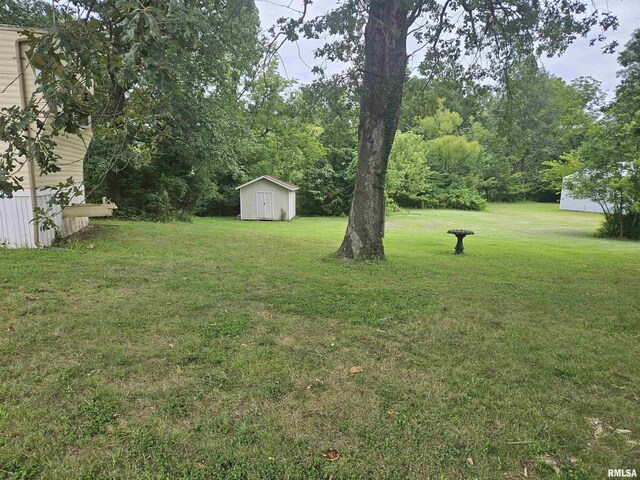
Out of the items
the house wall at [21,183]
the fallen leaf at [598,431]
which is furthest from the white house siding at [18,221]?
the fallen leaf at [598,431]

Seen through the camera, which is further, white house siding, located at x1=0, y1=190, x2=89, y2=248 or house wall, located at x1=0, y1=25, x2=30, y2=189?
white house siding, located at x1=0, y1=190, x2=89, y2=248

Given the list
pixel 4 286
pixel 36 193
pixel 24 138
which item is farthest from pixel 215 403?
pixel 36 193

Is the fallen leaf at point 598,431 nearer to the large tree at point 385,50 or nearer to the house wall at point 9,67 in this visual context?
the large tree at point 385,50

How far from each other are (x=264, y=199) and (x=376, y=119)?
1619 cm

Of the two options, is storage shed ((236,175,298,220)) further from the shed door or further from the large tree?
the large tree

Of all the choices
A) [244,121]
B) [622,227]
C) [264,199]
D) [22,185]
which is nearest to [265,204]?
[264,199]

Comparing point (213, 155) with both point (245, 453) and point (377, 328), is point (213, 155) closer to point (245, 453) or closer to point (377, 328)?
point (377, 328)

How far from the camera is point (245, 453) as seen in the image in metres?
2.19

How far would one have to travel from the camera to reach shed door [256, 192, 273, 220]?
76.5 ft

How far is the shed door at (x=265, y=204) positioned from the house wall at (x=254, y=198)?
0.63 ft

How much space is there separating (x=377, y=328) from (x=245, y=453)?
233 centimetres

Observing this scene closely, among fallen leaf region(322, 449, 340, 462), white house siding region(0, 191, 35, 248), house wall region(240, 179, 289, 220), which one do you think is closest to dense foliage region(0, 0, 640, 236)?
white house siding region(0, 191, 35, 248)

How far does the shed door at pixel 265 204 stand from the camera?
2333 cm

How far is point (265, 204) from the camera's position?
23.3 metres
